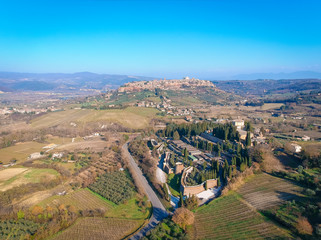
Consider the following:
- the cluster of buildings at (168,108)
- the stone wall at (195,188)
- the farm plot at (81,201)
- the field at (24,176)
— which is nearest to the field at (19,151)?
the field at (24,176)

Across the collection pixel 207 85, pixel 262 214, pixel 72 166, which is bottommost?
pixel 72 166

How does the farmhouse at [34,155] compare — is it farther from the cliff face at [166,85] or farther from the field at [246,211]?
the cliff face at [166,85]

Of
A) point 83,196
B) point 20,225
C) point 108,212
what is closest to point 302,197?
point 108,212

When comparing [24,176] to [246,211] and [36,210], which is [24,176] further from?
[246,211]

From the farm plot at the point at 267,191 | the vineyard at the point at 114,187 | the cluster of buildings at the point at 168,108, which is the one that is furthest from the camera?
the cluster of buildings at the point at 168,108

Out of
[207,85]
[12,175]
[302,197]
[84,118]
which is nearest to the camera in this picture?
[302,197]

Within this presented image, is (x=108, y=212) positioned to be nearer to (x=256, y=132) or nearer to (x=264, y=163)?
(x=264, y=163)

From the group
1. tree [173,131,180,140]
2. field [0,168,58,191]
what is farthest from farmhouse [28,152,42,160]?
tree [173,131,180,140]
